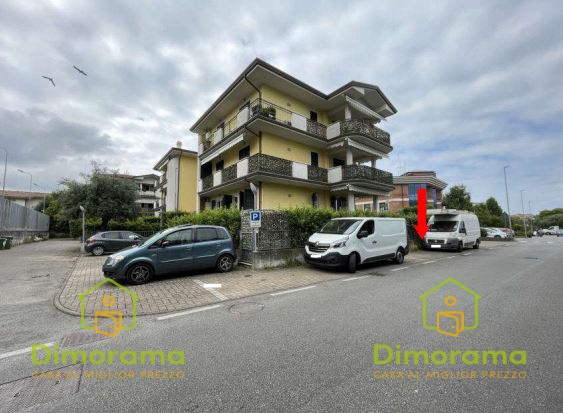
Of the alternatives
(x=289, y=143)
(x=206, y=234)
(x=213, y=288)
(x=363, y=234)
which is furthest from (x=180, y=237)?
(x=289, y=143)

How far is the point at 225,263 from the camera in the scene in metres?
9.55

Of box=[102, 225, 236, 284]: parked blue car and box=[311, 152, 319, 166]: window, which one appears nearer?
box=[102, 225, 236, 284]: parked blue car

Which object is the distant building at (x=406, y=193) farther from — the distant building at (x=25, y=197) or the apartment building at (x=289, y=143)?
the distant building at (x=25, y=197)

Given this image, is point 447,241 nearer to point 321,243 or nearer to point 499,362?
point 321,243

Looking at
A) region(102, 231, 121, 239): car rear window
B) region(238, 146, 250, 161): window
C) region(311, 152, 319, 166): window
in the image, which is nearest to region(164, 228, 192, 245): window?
region(102, 231, 121, 239): car rear window

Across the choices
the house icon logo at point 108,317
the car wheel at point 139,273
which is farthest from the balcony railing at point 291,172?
the house icon logo at point 108,317

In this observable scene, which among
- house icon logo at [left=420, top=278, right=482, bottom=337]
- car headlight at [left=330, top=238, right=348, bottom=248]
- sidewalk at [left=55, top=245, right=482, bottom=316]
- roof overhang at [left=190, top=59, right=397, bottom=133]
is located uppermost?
roof overhang at [left=190, top=59, right=397, bottom=133]

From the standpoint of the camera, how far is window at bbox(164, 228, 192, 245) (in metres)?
8.44

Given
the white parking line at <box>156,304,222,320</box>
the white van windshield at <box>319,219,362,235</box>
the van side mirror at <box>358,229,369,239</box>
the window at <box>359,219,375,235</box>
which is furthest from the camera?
the window at <box>359,219,375,235</box>

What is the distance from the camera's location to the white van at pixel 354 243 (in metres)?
9.23

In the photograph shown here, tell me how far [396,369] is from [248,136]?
16.2 metres

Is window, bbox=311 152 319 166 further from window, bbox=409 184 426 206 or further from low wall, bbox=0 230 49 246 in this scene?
window, bbox=409 184 426 206

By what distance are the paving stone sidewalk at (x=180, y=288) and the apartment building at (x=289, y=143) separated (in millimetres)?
7909

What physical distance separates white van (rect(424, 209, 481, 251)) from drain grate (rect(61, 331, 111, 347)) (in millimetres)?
18042
